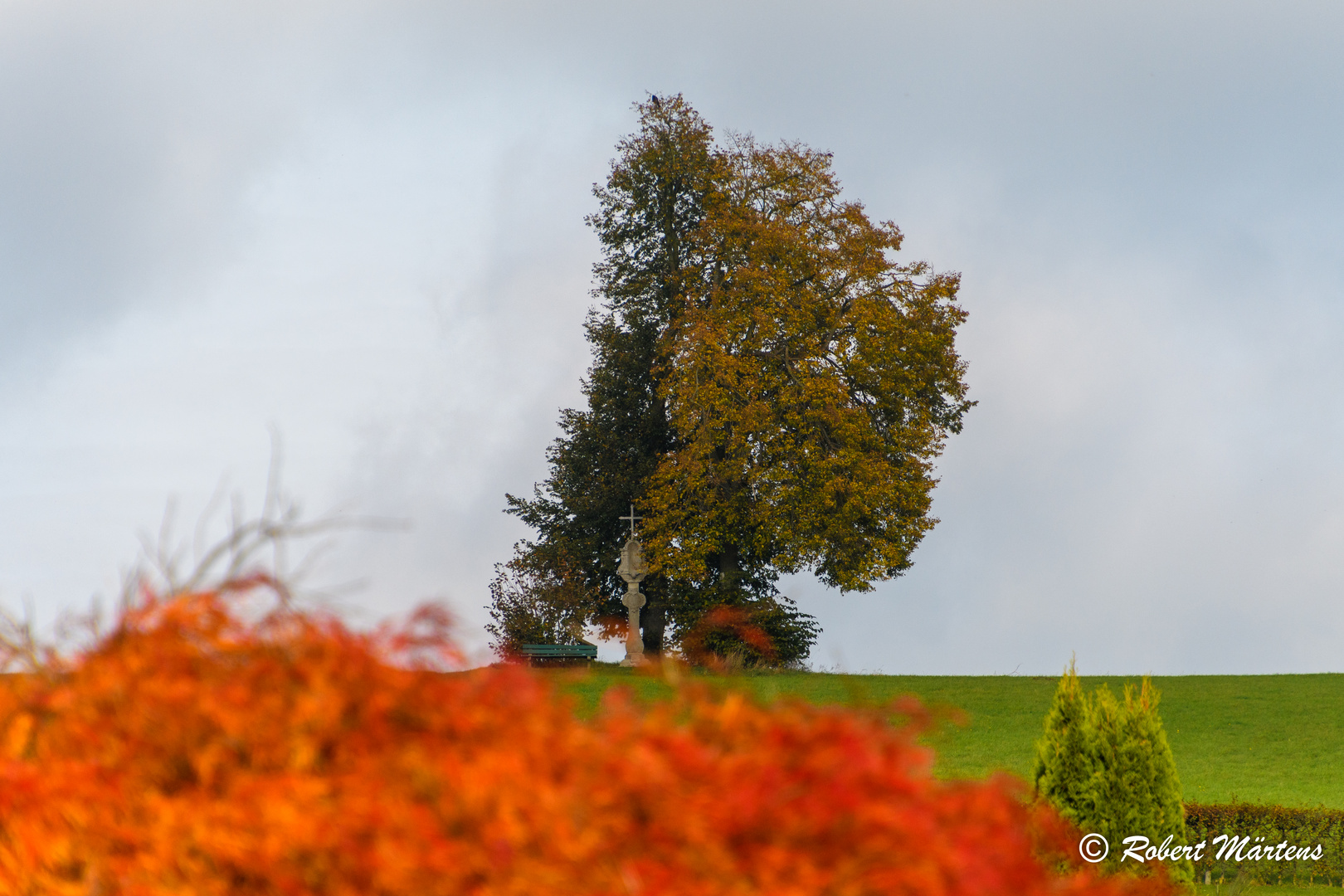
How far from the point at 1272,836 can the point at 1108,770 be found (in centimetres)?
457

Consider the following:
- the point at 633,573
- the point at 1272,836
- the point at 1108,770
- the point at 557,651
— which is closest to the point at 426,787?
the point at 1108,770

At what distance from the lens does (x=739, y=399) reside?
949 inches

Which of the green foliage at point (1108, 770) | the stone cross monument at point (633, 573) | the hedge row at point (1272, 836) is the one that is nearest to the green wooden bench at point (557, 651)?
the stone cross monument at point (633, 573)

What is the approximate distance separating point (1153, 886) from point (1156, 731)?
93.9 inches

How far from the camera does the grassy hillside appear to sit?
51.0 feet

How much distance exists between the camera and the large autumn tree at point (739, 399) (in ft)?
77.0

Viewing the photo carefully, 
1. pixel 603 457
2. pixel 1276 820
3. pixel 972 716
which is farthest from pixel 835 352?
pixel 1276 820

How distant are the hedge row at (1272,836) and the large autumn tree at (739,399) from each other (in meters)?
11.9

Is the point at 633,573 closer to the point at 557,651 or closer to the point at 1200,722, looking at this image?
the point at 557,651

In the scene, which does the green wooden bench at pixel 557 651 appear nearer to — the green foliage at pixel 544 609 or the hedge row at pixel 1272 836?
the green foliage at pixel 544 609

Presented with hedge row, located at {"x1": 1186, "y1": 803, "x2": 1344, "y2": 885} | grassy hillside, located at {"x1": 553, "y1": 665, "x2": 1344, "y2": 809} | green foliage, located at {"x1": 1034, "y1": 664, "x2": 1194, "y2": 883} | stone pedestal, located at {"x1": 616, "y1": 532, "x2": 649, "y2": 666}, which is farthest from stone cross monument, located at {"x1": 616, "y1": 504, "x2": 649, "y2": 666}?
green foliage, located at {"x1": 1034, "y1": 664, "x2": 1194, "y2": 883}

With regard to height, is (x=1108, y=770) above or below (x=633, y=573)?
below

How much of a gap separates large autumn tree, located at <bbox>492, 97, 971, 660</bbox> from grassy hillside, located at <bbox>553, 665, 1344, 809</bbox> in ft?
9.03

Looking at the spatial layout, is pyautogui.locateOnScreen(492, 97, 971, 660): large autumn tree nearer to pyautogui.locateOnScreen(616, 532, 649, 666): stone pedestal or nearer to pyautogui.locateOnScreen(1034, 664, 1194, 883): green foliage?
pyautogui.locateOnScreen(616, 532, 649, 666): stone pedestal
